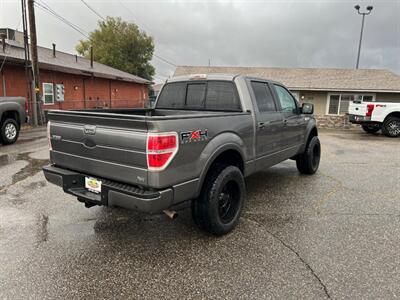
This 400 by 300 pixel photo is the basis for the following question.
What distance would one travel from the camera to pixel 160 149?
8.55 ft

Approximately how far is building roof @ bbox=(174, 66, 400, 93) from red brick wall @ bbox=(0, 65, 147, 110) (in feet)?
16.9

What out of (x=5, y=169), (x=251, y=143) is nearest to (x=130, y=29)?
(x=5, y=169)

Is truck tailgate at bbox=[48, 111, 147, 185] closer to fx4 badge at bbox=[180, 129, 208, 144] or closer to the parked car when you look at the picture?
fx4 badge at bbox=[180, 129, 208, 144]

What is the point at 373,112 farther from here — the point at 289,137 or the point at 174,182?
the point at 174,182

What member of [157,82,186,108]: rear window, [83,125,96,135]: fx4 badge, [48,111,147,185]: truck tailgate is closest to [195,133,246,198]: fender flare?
[48,111,147,185]: truck tailgate

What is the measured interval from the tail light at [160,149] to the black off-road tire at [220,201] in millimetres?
783

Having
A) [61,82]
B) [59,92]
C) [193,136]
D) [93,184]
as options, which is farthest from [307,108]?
[61,82]

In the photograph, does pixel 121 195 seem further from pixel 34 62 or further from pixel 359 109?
pixel 359 109

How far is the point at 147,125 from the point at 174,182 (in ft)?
1.97

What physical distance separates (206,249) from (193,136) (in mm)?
1253

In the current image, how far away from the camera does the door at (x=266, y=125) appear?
4.19 meters

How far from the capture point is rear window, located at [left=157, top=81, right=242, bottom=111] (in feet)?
13.5

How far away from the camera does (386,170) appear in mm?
7004

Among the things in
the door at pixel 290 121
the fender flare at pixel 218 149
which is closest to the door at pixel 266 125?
the door at pixel 290 121
